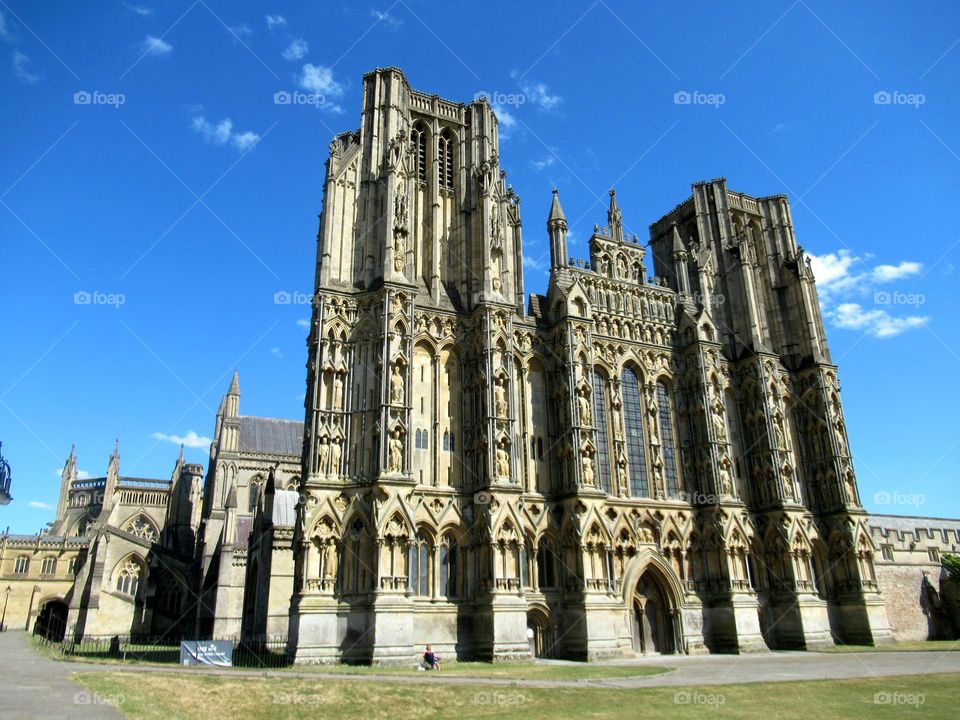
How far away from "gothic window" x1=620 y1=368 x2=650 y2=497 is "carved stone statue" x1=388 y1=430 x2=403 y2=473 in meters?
13.9

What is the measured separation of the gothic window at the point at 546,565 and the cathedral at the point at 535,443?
0.36 feet

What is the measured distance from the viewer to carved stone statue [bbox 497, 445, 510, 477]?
1271 inches

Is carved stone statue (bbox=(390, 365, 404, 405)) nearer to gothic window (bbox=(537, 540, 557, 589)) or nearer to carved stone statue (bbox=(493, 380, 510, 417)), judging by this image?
carved stone statue (bbox=(493, 380, 510, 417))

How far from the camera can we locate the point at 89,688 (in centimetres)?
1727

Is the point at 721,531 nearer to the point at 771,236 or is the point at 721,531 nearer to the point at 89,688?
the point at 771,236

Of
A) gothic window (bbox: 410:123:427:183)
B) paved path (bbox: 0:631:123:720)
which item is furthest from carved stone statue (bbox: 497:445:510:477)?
paved path (bbox: 0:631:123:720)

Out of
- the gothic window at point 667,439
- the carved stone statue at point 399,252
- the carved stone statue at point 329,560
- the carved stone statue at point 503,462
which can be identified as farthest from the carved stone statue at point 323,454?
the gothic window at point 667,439

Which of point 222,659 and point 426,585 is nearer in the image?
point 222,659

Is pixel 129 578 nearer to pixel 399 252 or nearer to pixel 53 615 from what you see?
pixel 53 615

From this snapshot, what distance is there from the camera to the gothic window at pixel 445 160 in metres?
40.6

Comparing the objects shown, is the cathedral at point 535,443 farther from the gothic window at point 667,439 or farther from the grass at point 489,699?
the grass at point 489,699

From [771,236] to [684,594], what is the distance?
28.6m

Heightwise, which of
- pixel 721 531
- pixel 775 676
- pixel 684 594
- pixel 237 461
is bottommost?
pixel 775 676

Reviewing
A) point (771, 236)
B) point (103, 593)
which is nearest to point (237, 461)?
point (103, 593)
